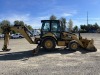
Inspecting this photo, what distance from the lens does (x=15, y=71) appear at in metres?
9.78

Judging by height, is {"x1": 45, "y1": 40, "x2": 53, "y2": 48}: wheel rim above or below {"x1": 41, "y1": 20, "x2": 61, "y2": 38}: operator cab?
below

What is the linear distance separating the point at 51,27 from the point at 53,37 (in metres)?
0.99

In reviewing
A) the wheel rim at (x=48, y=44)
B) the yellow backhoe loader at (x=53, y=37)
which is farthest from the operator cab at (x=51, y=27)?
the wheel rim at (x=48, y=44)

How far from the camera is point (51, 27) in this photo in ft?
58.1

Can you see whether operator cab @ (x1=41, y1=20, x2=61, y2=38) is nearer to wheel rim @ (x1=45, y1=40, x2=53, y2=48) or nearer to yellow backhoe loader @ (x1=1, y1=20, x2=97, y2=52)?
yellow backhoe loader @ (x1=1, y1=20, x2=97, y2=52)

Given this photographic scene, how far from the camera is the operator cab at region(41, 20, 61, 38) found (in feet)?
58.2

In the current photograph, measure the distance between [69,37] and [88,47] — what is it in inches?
73.2

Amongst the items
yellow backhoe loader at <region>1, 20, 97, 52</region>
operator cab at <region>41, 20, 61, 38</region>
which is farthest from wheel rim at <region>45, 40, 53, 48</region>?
operator cab at <region>41, 20, 61, 38</region>

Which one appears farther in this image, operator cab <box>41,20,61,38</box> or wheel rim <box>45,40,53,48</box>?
operator cab <box>41,20,61,38</box>

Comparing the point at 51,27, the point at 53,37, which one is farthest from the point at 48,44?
the point at 51,27

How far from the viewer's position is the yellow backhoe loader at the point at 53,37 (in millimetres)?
17203

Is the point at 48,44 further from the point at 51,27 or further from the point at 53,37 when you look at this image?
the point at 51,27

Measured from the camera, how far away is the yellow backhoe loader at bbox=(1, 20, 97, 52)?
17.2 meters

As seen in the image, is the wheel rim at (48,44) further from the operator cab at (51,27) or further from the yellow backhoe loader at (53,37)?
the operator cab at (51,27)
